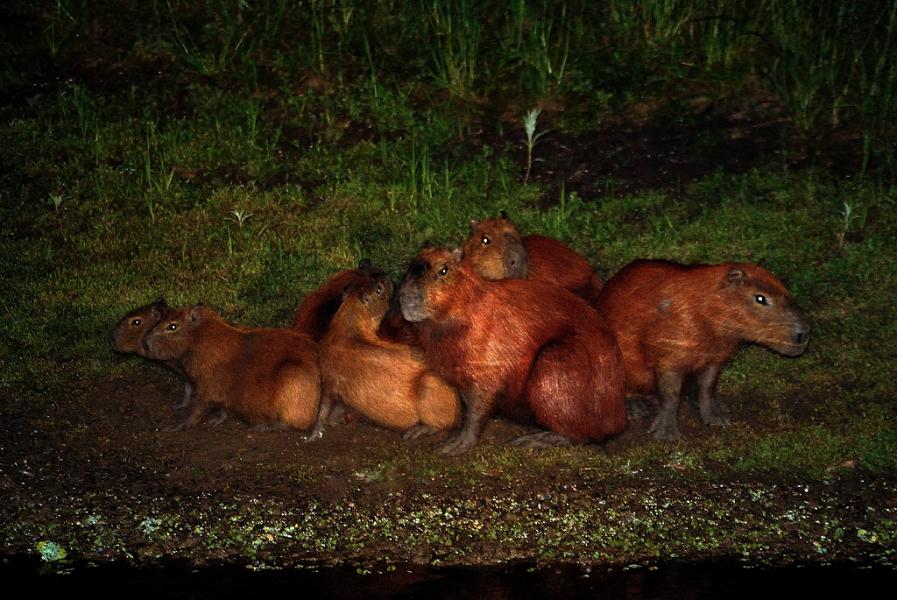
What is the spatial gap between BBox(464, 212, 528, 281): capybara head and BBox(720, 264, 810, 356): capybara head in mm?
1381

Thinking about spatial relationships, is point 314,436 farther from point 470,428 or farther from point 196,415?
point 470,428

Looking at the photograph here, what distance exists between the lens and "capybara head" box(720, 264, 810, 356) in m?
7.32

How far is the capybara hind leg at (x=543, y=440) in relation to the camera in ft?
23.4

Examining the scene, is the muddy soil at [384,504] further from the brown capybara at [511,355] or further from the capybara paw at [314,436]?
the brown capybara at [511,355]

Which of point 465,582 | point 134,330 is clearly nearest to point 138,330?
point 134,330

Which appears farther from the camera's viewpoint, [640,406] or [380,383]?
[640,406]

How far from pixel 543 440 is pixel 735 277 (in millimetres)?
1314

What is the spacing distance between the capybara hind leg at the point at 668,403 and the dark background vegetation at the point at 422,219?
150 millimetres

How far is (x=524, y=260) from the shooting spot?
27.3ft

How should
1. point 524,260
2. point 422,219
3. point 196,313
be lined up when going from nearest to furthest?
point 196,313
point 524,260
point 422,219

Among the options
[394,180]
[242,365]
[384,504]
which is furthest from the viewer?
[394,180]

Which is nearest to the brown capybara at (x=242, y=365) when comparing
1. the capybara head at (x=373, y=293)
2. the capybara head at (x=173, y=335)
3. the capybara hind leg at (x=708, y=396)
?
the capybara head at (x=173, y=335)

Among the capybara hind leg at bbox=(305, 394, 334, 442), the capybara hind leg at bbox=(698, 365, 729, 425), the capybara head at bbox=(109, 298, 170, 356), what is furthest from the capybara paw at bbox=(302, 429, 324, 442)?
the capybara hind leg at bbox=(698, 365, 729, 425)

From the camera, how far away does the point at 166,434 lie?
745 centimetres
